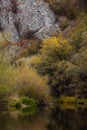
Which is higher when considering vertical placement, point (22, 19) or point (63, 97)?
point (22, 19)

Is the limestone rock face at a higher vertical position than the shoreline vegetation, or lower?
higher

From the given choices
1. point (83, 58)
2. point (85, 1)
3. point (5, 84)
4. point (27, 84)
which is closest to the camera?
point (5, 84)

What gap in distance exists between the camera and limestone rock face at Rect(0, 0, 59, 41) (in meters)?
95.6

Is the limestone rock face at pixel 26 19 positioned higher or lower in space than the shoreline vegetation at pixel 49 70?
higher

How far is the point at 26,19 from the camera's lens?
97438 millimetres

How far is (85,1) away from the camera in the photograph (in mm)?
102500

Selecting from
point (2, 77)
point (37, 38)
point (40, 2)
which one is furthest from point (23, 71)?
point (40, 2)

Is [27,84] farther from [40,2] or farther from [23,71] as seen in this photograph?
[40,2]

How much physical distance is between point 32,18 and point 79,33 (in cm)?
1509

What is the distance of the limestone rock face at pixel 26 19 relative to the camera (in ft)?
314

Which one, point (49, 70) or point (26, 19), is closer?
point (49, 70)

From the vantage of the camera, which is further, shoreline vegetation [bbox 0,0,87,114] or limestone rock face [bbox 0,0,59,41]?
limestone rock face [bbox 0,0,59,41]

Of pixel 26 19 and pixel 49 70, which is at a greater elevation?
pixel 26 19

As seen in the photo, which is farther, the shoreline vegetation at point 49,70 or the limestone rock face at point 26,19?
the limestone rock face at point 26,19
